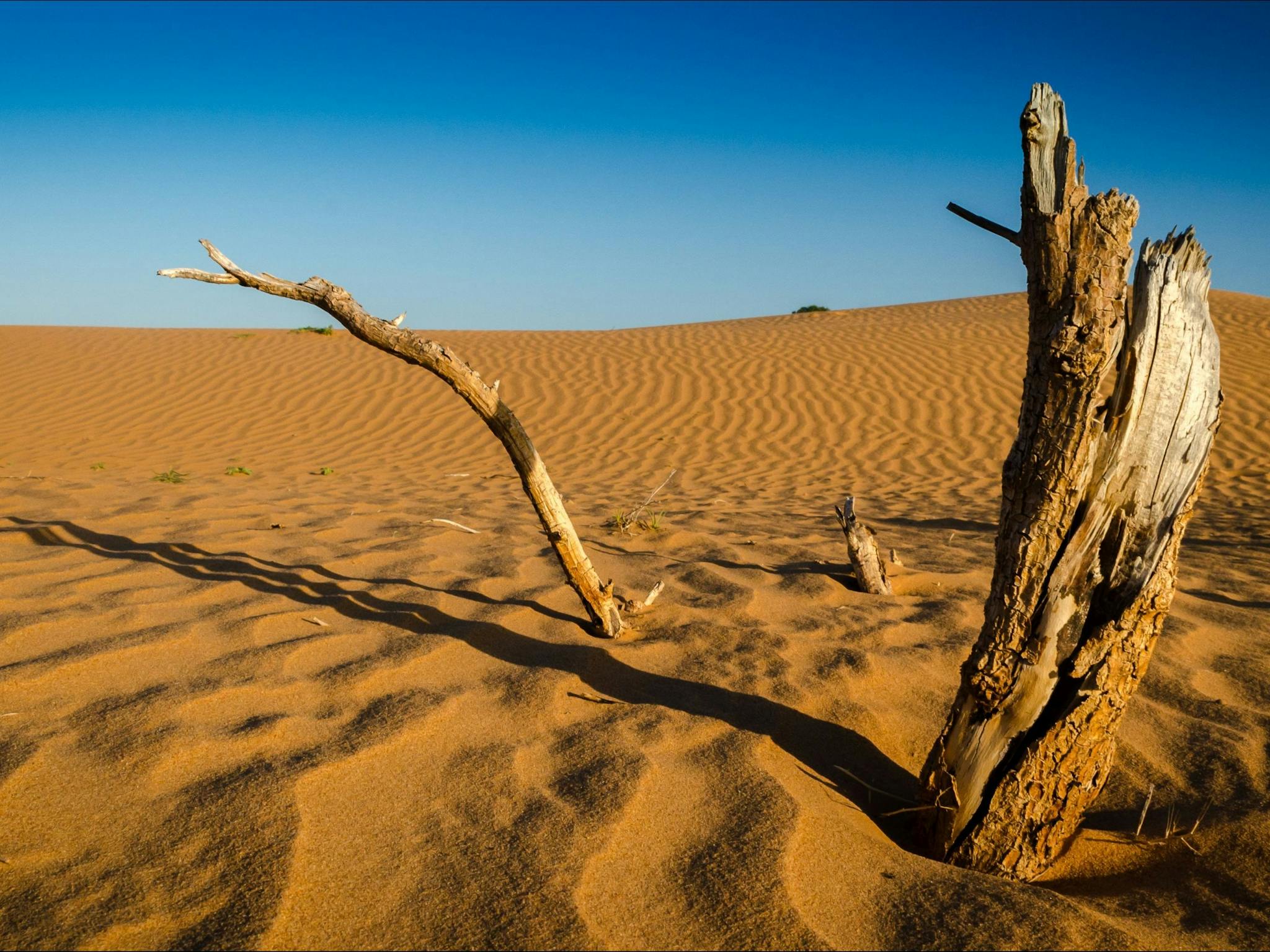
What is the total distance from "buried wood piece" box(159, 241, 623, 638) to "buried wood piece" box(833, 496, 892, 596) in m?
1.33

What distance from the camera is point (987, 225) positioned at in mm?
1782

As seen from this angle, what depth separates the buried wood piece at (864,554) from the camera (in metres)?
3.56

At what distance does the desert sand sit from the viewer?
1.60 meters

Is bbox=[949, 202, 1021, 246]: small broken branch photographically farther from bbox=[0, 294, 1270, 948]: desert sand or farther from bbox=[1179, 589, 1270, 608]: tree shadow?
bbox=[1179, 589, 1270, 608]: tree shadow

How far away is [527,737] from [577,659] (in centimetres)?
54

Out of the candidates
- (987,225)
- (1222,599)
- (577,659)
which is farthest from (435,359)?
(1222,599)

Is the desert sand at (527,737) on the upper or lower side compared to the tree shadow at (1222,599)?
lower

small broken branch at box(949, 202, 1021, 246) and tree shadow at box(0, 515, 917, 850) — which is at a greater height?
small broken branch at box(949, 202, 1021, 246)

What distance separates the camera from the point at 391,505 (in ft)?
18.0

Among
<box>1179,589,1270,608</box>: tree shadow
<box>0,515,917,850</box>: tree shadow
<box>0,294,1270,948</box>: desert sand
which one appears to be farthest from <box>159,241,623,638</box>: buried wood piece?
<box>1179,589,1270,608</box>: tree shadow

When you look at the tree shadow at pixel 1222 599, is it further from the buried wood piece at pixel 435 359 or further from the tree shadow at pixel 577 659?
the buried wood piece at pixel 435 359

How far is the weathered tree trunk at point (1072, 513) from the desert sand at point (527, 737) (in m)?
0.19

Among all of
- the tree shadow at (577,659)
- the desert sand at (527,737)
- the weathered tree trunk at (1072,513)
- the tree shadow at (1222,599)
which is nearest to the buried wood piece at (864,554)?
the desert sand at (527,737)

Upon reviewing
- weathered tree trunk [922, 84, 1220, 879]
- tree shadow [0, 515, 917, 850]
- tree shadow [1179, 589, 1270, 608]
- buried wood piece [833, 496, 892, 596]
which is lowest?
tree shadow [0, 515, 917, 850]
